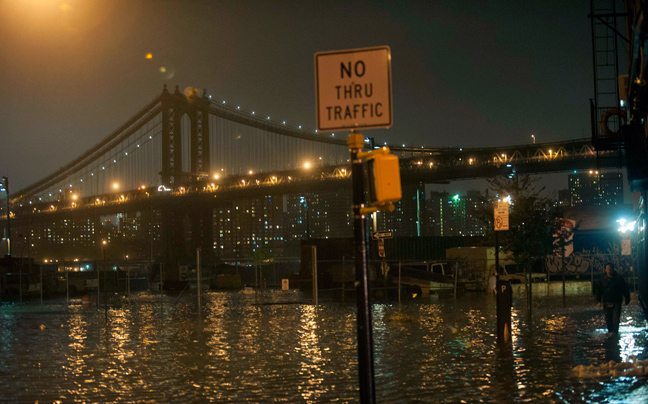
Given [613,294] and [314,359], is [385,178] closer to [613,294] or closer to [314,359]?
[314,359]

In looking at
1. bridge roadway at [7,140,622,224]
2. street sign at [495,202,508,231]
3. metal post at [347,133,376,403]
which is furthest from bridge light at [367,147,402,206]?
bridge roadway at [7,140,622,224]

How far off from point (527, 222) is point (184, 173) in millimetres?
63712

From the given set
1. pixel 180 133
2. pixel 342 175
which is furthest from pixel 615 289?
pixel 180 133

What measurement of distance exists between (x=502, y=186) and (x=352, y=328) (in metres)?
13.0

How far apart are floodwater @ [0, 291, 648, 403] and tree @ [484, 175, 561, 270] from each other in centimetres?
405

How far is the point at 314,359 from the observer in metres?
11.1

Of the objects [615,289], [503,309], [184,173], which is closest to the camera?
[503,309]

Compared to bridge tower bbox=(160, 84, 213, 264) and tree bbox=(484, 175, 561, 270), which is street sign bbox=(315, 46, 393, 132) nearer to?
tree bbox=(484, 175, 561, 270)

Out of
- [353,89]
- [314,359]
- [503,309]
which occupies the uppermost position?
[353,89]

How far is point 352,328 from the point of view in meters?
15.7

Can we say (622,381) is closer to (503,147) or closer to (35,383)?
(35,383)

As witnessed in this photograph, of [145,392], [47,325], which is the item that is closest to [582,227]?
[47,325]

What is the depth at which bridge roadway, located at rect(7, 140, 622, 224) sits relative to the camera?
72.9m

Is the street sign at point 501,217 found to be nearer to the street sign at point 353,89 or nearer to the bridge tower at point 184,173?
the street sign at point 353,89
